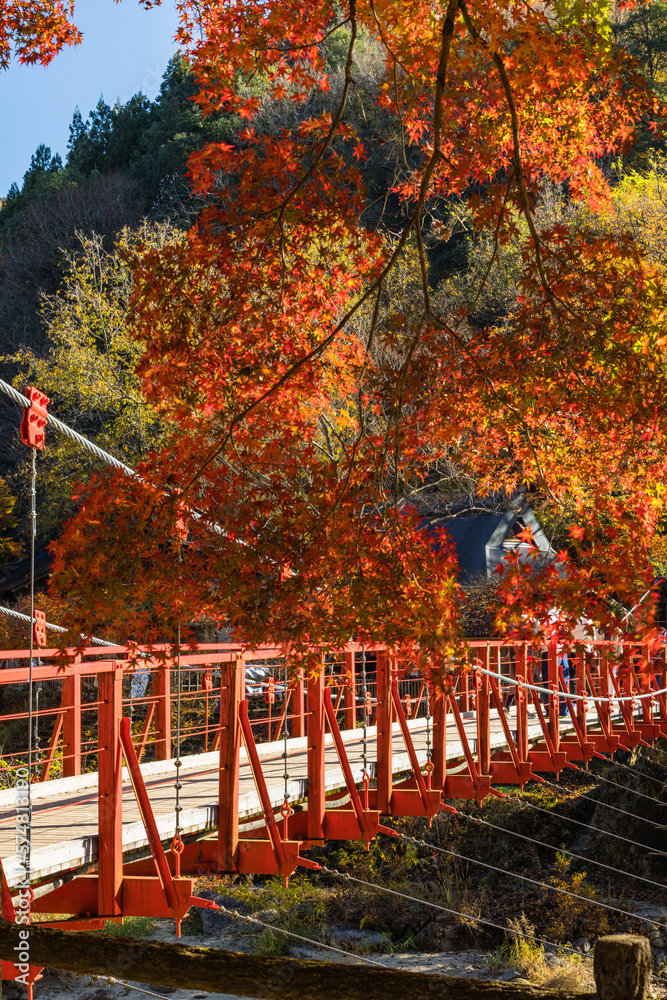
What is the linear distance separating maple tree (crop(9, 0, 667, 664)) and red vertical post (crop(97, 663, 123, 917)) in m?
0.35

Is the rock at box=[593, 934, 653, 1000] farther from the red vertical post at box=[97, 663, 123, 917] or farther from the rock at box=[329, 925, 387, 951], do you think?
the rock at box=[329, 925, 387, 951]

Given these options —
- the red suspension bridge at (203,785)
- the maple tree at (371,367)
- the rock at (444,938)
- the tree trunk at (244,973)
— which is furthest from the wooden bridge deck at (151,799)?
the rock at (444,938)

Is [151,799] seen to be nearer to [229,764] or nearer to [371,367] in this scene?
[229,764]

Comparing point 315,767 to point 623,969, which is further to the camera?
point 315,767

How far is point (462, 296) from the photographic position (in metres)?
21.3

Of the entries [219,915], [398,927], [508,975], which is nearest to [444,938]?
[398,927]

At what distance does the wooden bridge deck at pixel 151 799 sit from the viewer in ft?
14.5

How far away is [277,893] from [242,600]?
12136 mm

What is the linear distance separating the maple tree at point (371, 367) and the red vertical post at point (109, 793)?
1.14ft

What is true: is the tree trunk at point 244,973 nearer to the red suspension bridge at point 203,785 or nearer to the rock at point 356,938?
the red suspension bridge at point 203,785

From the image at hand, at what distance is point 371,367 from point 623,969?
3507 mm

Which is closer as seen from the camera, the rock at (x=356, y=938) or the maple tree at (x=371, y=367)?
the maple tree at (x=371, y=367)

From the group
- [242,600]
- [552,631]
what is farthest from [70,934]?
[552,631]

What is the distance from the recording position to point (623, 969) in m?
2.24
